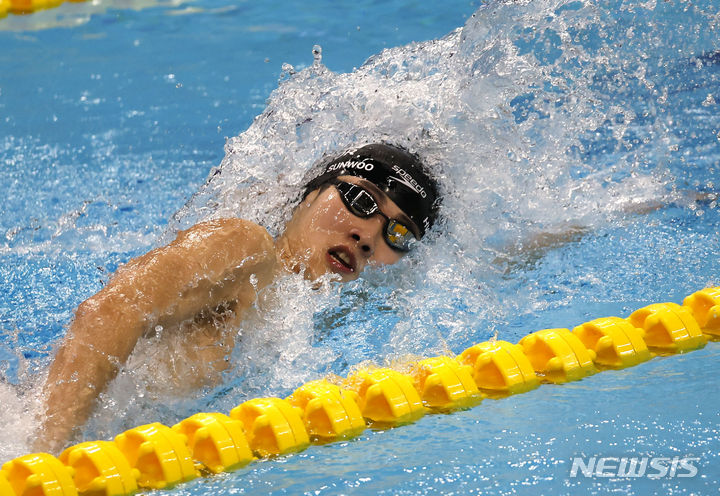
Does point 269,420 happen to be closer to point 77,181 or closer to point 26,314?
point 26,314

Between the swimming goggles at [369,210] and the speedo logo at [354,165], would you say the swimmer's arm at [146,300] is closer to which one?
the swimming goggles at [369,210]

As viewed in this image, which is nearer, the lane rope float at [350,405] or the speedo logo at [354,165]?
the lane rope float at [350,405]

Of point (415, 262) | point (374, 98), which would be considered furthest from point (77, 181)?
point (415, 262)

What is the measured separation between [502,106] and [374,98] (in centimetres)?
57

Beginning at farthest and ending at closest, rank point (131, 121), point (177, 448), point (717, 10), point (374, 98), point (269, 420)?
point (717, 10) < point (131, 121) < point (374, 98) < point (269, 420) < point (177, 448)

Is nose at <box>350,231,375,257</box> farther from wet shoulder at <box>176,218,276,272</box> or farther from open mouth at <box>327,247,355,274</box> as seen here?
wet shoulder at <box>176,218,276,272</box>

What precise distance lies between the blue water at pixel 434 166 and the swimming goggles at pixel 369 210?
16 cm

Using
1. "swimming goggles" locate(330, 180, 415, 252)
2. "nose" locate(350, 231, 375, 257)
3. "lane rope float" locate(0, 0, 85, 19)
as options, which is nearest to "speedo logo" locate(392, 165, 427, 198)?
"swimming goggles" locate(330, 180, 415, 252)

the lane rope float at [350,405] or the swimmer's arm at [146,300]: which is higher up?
the swimmer's arm at [146,300]

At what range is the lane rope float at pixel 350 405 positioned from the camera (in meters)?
1.47

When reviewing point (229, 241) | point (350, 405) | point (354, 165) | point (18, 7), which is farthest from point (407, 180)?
point (18, 7)

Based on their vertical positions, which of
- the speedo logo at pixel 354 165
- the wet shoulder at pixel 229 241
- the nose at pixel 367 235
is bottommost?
the nose at pixel 367 235

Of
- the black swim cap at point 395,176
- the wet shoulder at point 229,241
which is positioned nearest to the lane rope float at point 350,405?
the wet shoulder at point 229,241

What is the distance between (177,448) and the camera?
1535mm
